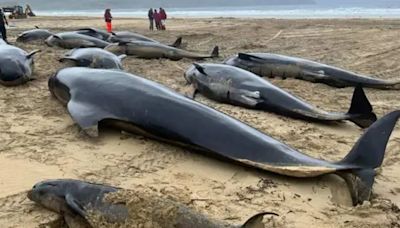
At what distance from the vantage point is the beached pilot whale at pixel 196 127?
4.82 meters

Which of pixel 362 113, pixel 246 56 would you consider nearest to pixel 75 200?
pixel 362 113

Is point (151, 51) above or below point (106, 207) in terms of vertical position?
below

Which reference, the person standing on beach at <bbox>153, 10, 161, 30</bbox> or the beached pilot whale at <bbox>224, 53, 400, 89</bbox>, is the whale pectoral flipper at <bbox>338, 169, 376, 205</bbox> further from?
the person standing on beach at <bbox>153, 10, 161, 30</bbox>

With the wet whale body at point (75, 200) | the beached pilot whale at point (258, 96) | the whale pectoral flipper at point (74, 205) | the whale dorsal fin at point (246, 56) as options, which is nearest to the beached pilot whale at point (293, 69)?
the whale dorsal fin at point (246, 56)

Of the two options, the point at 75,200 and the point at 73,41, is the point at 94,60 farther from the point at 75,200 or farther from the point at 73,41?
the point at 75,200

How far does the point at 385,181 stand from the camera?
17.2 feet

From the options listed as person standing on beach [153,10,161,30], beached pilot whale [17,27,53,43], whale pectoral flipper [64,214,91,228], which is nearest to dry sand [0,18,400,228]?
whale pectoral flipper [64,214,91,228]

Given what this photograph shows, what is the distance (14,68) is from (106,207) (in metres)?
5.69

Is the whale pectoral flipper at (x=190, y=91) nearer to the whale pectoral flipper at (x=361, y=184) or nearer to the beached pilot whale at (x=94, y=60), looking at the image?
the beached pilot whale at (x=94, y=60)

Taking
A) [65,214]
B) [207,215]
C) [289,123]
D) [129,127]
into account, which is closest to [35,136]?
[129,127]

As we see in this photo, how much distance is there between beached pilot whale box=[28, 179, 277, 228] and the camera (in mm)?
3764

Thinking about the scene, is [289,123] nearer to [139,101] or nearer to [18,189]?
[139,101]

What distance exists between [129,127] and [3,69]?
3.85 meters

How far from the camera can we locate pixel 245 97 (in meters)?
7.80
